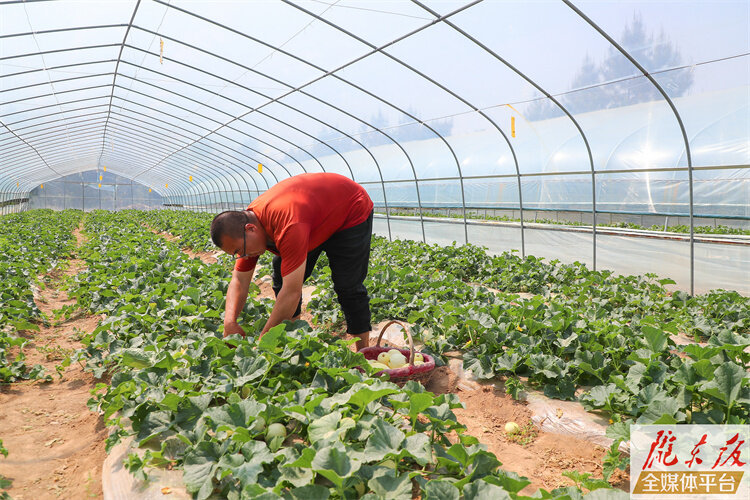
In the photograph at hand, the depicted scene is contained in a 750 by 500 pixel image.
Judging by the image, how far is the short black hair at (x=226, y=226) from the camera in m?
3.15

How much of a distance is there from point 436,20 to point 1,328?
20.9 feet

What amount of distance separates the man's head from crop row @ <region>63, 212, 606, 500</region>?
1.94ft

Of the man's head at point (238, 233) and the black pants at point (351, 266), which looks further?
the black pants at point (351, 266)

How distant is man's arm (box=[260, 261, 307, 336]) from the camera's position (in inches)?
127

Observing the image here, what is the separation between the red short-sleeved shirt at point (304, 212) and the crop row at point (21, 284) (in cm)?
197

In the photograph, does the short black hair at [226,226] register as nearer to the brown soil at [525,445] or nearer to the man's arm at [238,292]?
the man's arm at [238,292]

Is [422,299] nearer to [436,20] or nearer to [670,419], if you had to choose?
[670,419]

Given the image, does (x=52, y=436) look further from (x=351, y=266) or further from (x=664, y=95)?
(x=664, y=95)

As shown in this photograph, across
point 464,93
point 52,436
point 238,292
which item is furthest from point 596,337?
point 464,93

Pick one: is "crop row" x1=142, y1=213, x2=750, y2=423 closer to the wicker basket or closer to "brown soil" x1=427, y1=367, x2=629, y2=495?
"brown soil" x1=427, y1=367, x2=629, y2=495

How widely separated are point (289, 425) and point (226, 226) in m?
1.28

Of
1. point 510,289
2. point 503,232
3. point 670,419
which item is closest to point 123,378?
point 670,419

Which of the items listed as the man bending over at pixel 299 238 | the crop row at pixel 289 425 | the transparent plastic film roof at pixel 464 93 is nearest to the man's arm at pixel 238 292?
the man bending over at pixel 299 238

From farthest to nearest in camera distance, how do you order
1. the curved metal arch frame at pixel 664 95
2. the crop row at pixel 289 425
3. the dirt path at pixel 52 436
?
1. the curved metal arch frame at pixel 664 95
2. the dirt path at pixel 52 436
3. the crop row at pixel 289 425
